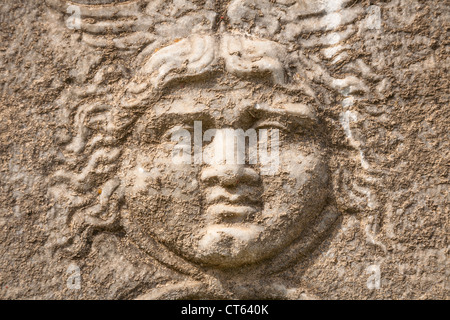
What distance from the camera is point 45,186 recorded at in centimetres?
200

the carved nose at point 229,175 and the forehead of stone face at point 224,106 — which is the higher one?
the forehead of stone face at point 224,106

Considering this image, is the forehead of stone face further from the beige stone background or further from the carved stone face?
the beige stone background

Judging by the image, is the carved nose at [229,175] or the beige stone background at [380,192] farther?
the beige stone background at [380,192]

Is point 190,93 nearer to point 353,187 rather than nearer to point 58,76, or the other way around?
point 58,76

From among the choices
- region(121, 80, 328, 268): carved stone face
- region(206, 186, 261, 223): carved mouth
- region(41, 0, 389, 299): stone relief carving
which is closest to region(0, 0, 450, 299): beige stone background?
region(41, 0, 389, 299): stone relief carving

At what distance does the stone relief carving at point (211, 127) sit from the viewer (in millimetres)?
1930

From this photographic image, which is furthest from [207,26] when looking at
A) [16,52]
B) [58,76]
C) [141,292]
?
[141,292]

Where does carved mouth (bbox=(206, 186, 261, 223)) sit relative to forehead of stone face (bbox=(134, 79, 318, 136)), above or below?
below

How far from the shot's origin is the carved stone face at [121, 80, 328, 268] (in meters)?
1.91

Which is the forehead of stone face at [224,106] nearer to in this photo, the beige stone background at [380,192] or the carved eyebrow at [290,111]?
the carved eyebrow at [290,111]

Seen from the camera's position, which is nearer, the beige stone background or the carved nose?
the carved nose

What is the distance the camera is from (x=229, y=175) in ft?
6.16

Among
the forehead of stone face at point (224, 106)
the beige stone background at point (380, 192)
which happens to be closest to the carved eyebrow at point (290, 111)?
the forehead of stone face at point (224, 106)
